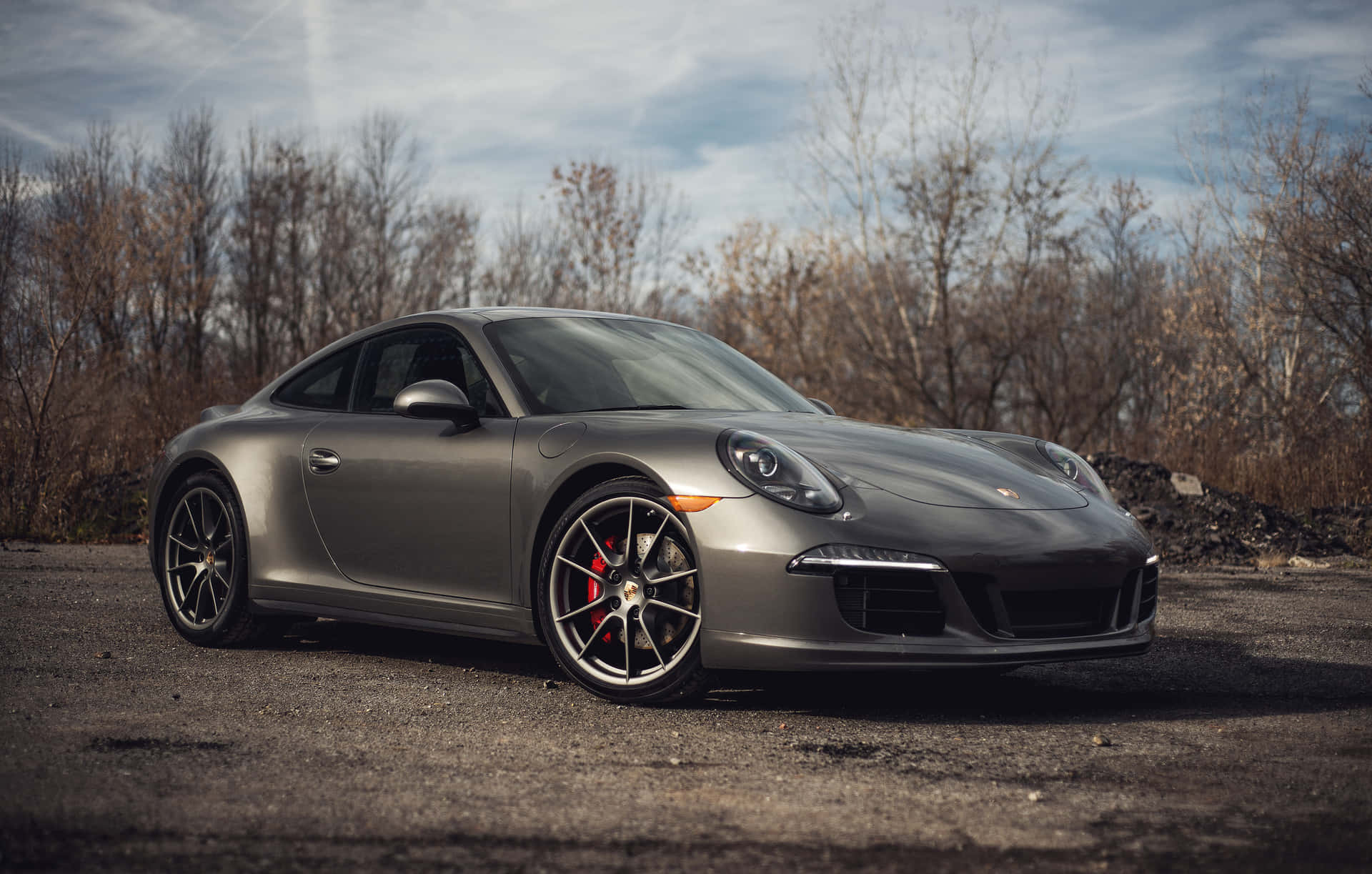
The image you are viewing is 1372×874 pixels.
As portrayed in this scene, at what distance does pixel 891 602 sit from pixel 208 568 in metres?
3.29

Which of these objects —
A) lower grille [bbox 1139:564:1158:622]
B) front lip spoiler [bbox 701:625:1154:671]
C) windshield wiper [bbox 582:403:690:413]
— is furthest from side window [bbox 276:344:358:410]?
lower grille [bbox 1139:564:1158:622]

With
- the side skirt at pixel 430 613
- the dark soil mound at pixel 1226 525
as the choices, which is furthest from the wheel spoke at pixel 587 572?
the dark soil mound at pixel 1226 525

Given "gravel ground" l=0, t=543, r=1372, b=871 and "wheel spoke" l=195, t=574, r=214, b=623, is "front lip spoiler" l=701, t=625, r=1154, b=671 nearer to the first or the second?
"gravel ground" l=0, t=543, r=1372, b=871

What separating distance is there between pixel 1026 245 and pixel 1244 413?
20.3 feet

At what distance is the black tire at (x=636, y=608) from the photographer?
3920mm

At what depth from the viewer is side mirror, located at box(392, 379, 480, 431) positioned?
4.47 m

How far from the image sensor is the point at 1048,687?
4590 millimetres

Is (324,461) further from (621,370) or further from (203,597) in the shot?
(621,370)

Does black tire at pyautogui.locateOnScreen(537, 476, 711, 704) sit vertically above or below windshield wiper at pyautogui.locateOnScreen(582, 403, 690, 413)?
below

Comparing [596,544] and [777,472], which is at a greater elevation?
[777,472]

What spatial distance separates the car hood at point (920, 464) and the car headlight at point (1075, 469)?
96 mm

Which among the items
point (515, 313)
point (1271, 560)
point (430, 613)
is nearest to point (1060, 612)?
point (430, 613)

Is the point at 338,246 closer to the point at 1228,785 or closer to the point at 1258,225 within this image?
the point at 1258,225

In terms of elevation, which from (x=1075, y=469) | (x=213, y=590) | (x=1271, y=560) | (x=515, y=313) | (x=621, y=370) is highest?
(x=515, y=313)
